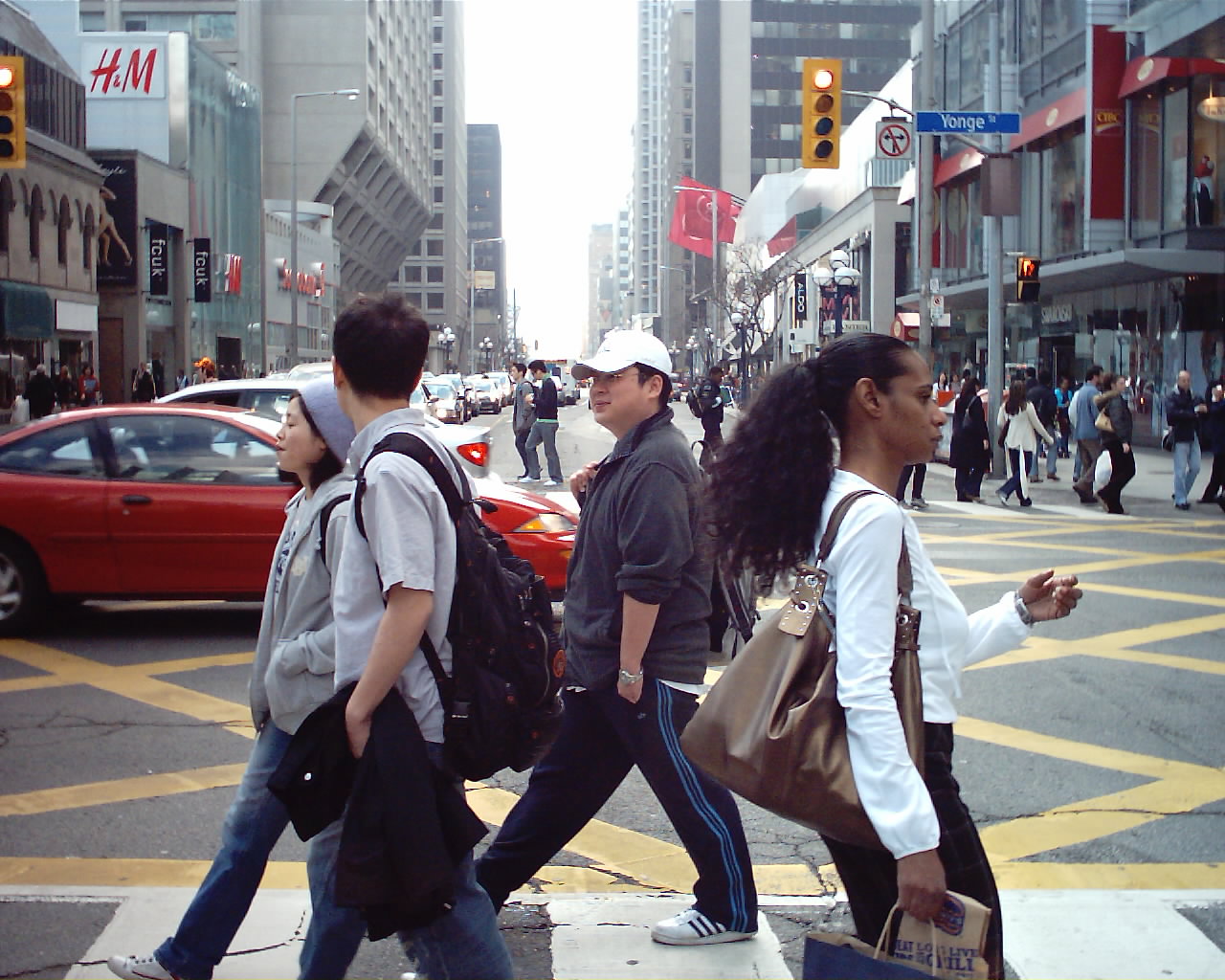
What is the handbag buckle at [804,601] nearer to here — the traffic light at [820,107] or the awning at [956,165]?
the traffic light at [820,107]

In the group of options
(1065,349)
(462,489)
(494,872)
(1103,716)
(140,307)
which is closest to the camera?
(462,489)

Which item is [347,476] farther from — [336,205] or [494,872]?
[336,205]

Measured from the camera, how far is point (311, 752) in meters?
3.12

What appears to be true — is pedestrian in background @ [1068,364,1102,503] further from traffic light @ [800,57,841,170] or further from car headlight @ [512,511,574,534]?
car headlight @ [512,511,574,534]

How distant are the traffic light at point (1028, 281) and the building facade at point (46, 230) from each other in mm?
24382

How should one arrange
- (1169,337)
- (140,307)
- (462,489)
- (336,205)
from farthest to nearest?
(336,205) → (140,307) → (1169,337) → (462,489)

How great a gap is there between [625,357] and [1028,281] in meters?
20.0

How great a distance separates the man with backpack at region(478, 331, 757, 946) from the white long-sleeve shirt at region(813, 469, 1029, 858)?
1174mm

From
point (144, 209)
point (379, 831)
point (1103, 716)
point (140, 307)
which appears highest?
point (144, 209)

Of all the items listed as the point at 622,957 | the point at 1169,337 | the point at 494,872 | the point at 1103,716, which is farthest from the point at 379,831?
the point at 1169,337

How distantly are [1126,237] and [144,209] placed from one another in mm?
32404

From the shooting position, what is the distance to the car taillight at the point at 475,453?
42.2 feet

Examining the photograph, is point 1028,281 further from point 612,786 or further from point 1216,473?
point 612,786

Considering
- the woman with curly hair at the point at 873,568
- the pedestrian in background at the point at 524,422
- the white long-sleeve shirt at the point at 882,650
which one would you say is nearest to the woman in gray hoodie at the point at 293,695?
the woman with curly hair at the point at 873,568
